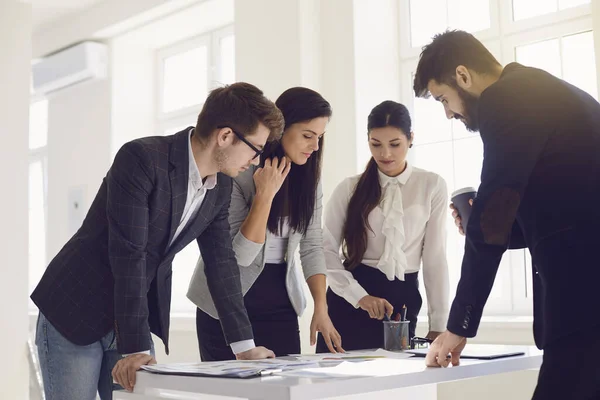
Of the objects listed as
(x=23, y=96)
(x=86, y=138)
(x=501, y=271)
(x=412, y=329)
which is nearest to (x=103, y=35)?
→ (x=86, y=138)

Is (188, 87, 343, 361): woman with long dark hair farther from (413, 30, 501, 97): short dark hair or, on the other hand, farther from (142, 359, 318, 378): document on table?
(413, 30, 501, 97): short dark hair

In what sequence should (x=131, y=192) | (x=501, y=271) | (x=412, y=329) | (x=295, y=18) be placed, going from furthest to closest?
(x=295, y=18) < (x=501, y=271) < (x=412, y=329) < (x=131, y=192)

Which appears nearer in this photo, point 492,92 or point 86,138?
point 492,92

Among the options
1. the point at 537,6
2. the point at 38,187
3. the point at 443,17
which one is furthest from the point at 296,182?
the point at 38,187

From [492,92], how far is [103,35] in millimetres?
5263

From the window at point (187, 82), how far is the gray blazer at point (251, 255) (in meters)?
3.46

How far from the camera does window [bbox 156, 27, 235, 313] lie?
5.79 m

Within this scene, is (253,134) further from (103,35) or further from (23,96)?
(103,35)

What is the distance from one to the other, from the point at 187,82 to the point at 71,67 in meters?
1.02

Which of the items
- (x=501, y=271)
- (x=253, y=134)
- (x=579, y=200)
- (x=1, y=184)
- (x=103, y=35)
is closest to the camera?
(x=579, y=200)

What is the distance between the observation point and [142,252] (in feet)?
5.57

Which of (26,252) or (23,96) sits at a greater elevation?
(23,96)

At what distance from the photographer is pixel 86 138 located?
631cm

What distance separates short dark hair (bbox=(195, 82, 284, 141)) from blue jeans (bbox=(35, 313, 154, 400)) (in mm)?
584
